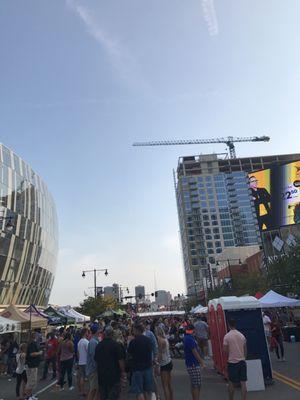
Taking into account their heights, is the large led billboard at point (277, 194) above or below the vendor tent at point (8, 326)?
above

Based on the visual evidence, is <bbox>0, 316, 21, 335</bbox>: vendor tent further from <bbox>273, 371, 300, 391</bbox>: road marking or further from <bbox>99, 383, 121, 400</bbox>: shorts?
<bbox>99, 383, 121, 400</bbox>: shorts

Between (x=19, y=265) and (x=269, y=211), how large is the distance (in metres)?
32.7

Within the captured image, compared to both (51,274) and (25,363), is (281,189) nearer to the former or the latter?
(51,274)

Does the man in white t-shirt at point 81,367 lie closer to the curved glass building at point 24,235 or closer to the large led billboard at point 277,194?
the curved glass building at point 24,235

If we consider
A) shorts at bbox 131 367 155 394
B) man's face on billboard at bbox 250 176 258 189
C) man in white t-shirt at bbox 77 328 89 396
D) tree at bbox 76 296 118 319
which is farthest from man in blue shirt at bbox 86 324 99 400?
tree at bbox 76 296 118 319

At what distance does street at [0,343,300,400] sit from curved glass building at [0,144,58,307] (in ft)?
92.8

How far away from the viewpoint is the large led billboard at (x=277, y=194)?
52.5 m

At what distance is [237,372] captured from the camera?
28.6 ft

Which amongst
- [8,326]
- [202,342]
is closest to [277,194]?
[202,342]

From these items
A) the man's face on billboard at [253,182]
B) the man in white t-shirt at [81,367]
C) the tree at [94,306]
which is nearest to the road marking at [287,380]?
the man in white t-shirt at [81,367]

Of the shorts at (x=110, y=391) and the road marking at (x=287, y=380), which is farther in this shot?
the road marking at (x=287, y=380)

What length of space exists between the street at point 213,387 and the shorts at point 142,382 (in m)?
2.80

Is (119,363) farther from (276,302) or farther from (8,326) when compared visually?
(276,302)

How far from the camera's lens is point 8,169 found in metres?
47.4
